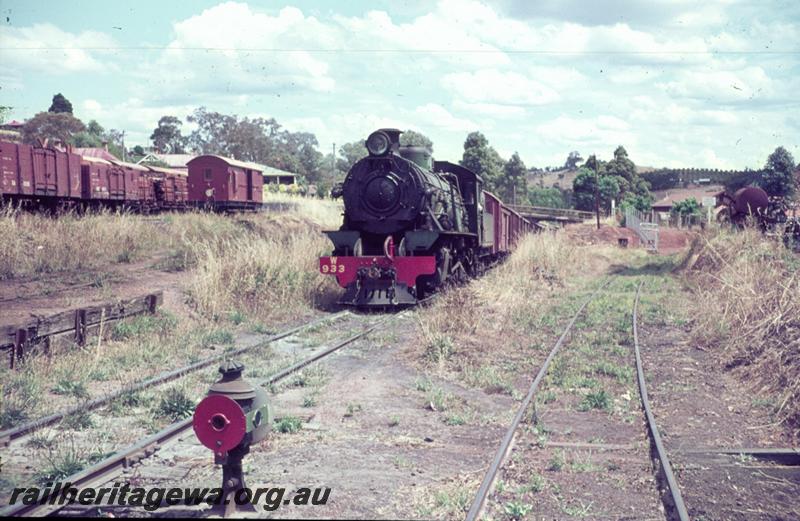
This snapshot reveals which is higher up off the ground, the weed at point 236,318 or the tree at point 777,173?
the tree at point 777,173

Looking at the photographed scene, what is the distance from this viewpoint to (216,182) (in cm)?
3597

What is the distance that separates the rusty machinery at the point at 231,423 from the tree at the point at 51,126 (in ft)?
214

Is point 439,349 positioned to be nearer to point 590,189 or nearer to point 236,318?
point 236,318

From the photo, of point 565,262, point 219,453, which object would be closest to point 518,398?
point 219,453

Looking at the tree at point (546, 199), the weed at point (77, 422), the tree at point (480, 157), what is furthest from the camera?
the tree at point (546, 199)

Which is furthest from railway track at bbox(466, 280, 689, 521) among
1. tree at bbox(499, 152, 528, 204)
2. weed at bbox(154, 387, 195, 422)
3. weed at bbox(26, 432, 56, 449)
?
tree at bbox(499, 152, 528, 204)

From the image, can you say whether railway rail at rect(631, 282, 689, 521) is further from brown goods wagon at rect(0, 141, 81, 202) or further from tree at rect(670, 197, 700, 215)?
tree at rect(670, 197, 700, 215)

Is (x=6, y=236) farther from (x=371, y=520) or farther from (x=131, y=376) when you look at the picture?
(x=371, y=520)

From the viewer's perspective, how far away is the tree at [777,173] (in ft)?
128

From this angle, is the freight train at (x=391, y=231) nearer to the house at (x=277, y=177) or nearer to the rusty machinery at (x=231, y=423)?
the rusty machinery at (x=231, y=423)

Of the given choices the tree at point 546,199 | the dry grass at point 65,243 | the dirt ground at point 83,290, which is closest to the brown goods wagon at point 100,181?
the dry grass at point 65,243

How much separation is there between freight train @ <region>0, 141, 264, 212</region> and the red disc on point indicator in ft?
56.2

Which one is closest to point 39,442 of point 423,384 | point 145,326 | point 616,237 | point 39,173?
point 423,384

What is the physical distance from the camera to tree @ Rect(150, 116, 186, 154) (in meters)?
83.6
